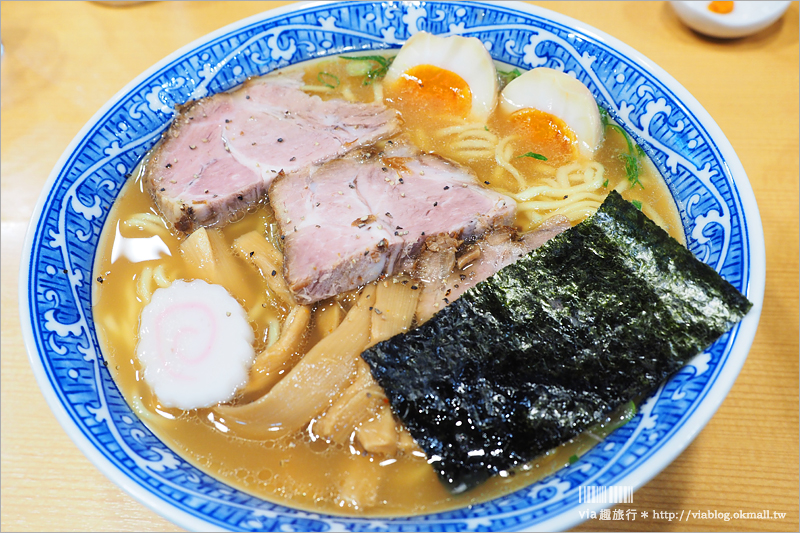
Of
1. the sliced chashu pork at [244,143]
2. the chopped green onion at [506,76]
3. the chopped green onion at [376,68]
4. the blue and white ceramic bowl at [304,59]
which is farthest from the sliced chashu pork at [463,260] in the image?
the chopped green onion at [376,68]

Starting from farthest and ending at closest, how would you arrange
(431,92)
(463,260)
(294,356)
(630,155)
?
1. (431,92)
2. (630,155)
3. (463,260)
4. (294,356)

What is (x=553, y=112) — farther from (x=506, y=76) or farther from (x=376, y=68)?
(x=376, y=68)

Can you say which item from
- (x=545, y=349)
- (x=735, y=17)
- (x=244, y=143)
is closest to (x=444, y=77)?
(x=244, y=143)

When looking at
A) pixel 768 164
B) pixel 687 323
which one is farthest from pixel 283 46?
pixel 768 164

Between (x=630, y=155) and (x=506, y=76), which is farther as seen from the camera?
(x=506, y=76)

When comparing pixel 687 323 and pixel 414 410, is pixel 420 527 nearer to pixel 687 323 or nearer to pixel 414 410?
pixel 414 410
